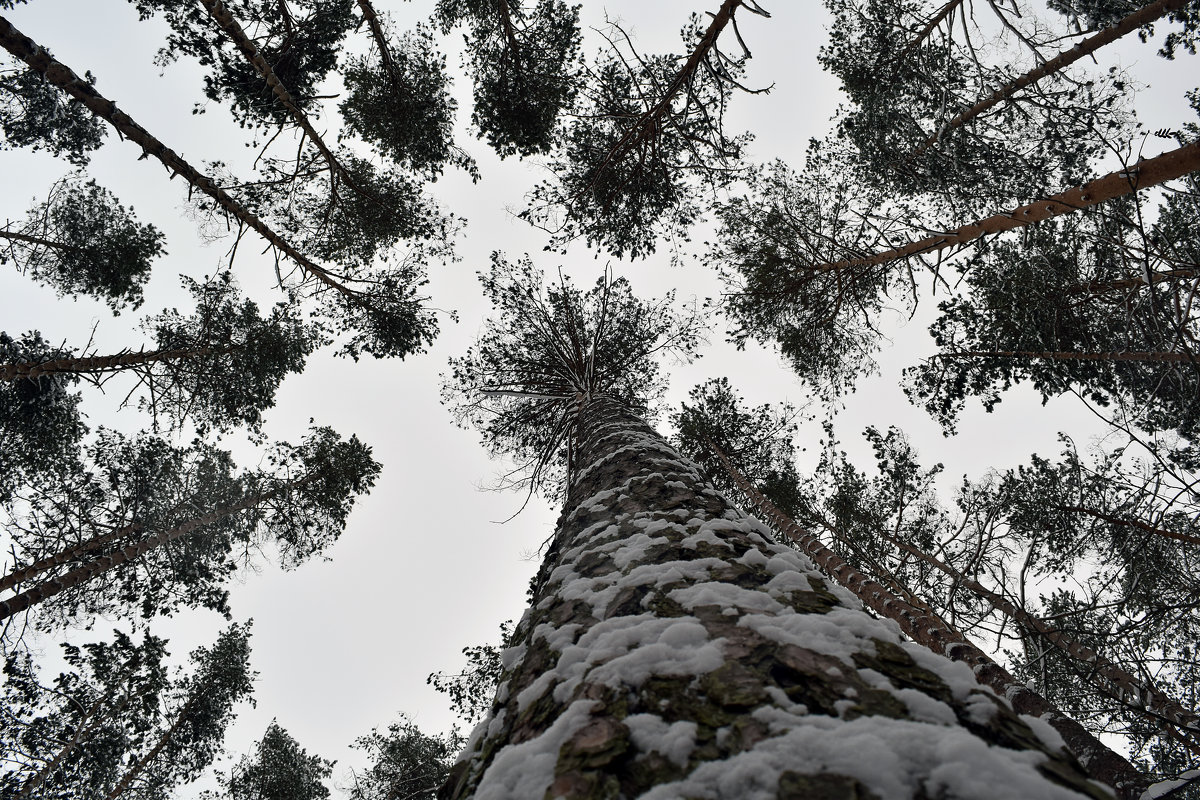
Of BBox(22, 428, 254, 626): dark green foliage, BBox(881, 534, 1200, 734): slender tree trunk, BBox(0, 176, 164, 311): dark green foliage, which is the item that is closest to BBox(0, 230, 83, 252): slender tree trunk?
BBox(0, 176, 164, 311): dark green foliage

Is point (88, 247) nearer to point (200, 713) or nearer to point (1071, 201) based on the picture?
point (200, 713)

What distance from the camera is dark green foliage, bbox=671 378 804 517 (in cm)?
945

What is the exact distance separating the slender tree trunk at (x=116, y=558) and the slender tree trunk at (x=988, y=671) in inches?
333

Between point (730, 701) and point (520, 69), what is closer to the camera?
point (730, 701)

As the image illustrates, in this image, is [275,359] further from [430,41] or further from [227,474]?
[430,41]

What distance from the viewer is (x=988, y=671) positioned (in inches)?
163

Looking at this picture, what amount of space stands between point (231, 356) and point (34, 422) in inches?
118

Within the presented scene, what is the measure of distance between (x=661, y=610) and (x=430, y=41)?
8790 mm

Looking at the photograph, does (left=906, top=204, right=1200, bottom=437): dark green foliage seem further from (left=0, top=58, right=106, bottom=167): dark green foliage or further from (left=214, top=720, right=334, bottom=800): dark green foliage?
(left=214, top=720, right=334, bottom=800): dark green foliage

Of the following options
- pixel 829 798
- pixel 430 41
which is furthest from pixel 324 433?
pixel 829 798

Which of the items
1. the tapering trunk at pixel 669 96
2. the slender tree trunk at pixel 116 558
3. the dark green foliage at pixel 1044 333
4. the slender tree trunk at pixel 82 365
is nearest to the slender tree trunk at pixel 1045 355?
the dark green foliage at pixel 1044 333

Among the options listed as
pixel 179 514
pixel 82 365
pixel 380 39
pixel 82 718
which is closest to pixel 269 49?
pixel 380 39

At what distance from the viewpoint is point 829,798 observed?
0.79 metres

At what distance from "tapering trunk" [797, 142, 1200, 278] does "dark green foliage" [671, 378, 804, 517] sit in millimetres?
3228
